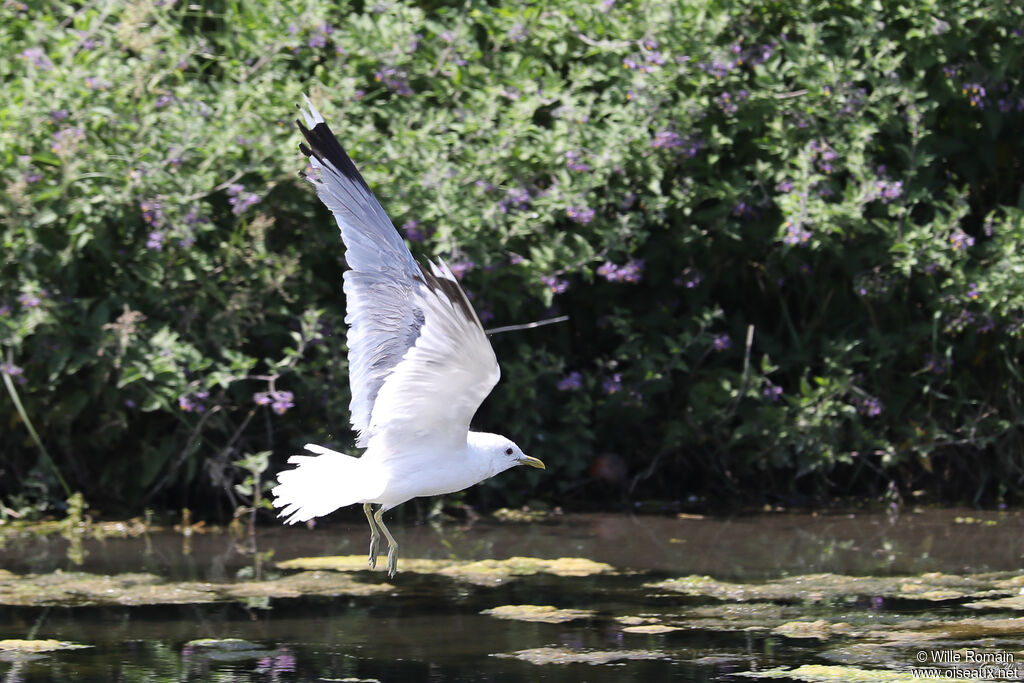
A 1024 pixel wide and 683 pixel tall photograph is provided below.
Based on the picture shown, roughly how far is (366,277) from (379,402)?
1.56ft

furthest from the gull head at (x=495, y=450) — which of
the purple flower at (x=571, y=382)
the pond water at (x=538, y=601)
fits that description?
the purple flower at (x=571, y=382)

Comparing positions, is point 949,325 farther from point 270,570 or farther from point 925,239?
point 270,570

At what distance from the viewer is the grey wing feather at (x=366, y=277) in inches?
193

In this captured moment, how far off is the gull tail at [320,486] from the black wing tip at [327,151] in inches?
37.9

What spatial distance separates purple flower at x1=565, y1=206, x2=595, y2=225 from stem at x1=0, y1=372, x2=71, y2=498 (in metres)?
2.80

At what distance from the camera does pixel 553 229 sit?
7.21m

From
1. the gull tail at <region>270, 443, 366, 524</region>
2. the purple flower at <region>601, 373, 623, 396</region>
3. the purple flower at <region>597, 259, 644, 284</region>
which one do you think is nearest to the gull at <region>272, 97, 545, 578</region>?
the gull tail at <region>270, 443, 366, 524</region>

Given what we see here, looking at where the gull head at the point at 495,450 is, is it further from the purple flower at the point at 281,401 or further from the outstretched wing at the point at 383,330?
the purple flower at the point at 281,401

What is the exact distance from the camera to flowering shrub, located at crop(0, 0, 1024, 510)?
22.7ft

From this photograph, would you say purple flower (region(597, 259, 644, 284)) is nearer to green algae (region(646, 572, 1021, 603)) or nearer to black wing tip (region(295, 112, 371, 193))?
green algae (region(646, 572, 1021, 603))

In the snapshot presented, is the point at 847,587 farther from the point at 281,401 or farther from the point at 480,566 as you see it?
the point at 281,401

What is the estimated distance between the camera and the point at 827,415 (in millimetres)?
7332

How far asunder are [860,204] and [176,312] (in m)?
3.45

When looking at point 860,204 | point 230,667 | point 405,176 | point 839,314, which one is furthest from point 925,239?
point 230,667
